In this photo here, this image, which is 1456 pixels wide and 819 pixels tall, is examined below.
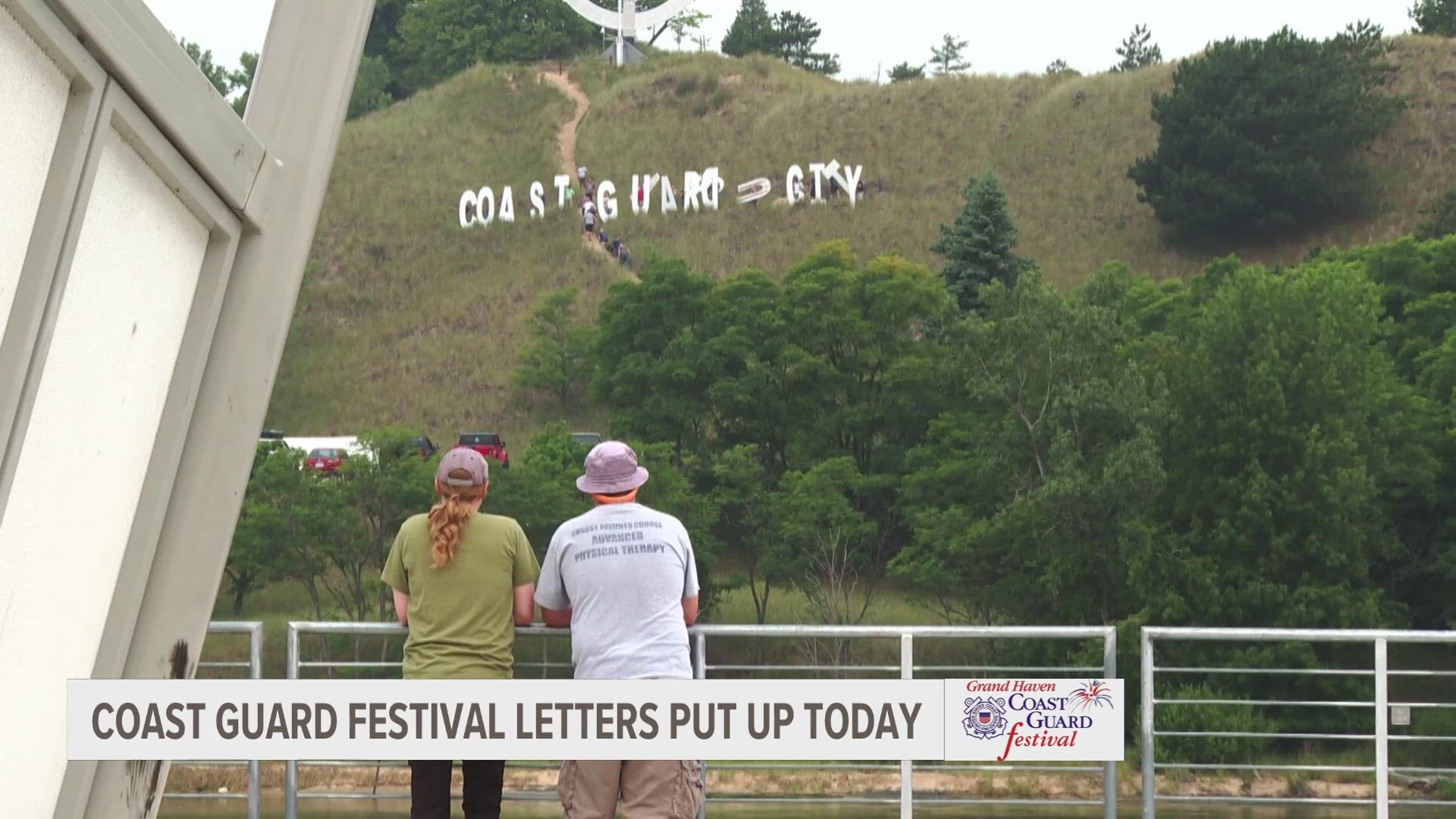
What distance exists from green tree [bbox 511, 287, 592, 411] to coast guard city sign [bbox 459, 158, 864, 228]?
34.8 ft

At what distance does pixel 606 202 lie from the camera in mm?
58719

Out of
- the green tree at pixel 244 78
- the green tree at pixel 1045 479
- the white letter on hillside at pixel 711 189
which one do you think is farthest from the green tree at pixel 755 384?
the green tree at pixel 244 78

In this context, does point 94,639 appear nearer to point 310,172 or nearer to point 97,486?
point 97,486

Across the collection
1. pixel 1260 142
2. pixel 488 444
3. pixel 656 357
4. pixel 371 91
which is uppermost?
pixel 371 91

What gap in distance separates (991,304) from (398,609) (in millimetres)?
32973

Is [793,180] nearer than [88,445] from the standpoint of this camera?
No

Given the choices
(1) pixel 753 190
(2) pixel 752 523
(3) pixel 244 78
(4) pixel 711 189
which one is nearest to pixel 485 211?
(4) pixel 711 189

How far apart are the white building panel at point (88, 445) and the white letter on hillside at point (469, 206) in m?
58.3

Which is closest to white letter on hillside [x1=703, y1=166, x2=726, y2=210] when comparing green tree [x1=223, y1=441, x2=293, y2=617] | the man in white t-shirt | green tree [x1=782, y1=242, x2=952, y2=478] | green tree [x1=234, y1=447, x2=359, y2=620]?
green tree [x1=782, y1=242, x2=952, y2=478]

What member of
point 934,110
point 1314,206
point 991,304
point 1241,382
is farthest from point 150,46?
point 934,110

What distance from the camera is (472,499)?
3959mm

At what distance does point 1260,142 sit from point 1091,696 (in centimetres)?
5595

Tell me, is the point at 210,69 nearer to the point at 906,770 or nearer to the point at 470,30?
the point at 906,770
